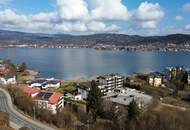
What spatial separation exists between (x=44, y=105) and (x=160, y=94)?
956cm

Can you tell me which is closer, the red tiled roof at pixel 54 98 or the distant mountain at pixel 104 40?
the red tiled roof at pixel 54 98

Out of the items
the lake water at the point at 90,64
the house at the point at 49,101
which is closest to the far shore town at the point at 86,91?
the house at the point at 49,101

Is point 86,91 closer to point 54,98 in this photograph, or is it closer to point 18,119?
point 54,98

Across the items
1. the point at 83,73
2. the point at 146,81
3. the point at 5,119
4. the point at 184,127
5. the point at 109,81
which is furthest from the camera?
the point at 83,73

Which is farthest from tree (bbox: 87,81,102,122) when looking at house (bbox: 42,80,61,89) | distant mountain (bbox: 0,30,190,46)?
distant mountain (bbox: 0,30,190,46)

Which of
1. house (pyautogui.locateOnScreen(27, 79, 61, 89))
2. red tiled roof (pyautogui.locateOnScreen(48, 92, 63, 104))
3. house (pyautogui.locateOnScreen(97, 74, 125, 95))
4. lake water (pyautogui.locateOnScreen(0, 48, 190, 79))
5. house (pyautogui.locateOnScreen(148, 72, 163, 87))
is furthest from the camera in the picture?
lake water (pyautogui.locateOnScreen(0, 48, 190, 79))

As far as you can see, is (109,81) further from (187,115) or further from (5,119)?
(5,119)

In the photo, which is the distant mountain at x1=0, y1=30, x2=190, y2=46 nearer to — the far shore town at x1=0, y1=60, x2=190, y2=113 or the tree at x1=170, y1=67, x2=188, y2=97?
the tree at x1=170, y1=67, x2=188, y2=97

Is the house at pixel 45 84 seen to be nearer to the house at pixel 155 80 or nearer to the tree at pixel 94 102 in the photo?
the house at pixel 155 80

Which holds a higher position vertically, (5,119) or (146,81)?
(5,119)

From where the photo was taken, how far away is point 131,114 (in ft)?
40.8

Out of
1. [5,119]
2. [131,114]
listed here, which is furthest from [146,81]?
[5,119]

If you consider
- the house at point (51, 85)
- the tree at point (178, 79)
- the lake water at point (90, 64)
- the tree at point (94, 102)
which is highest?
the tree at point (94, 102)

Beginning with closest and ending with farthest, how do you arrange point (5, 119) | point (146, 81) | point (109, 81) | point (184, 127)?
point (5, 119)
point (184, 127)
point (109, 81)
point (146, 81)
